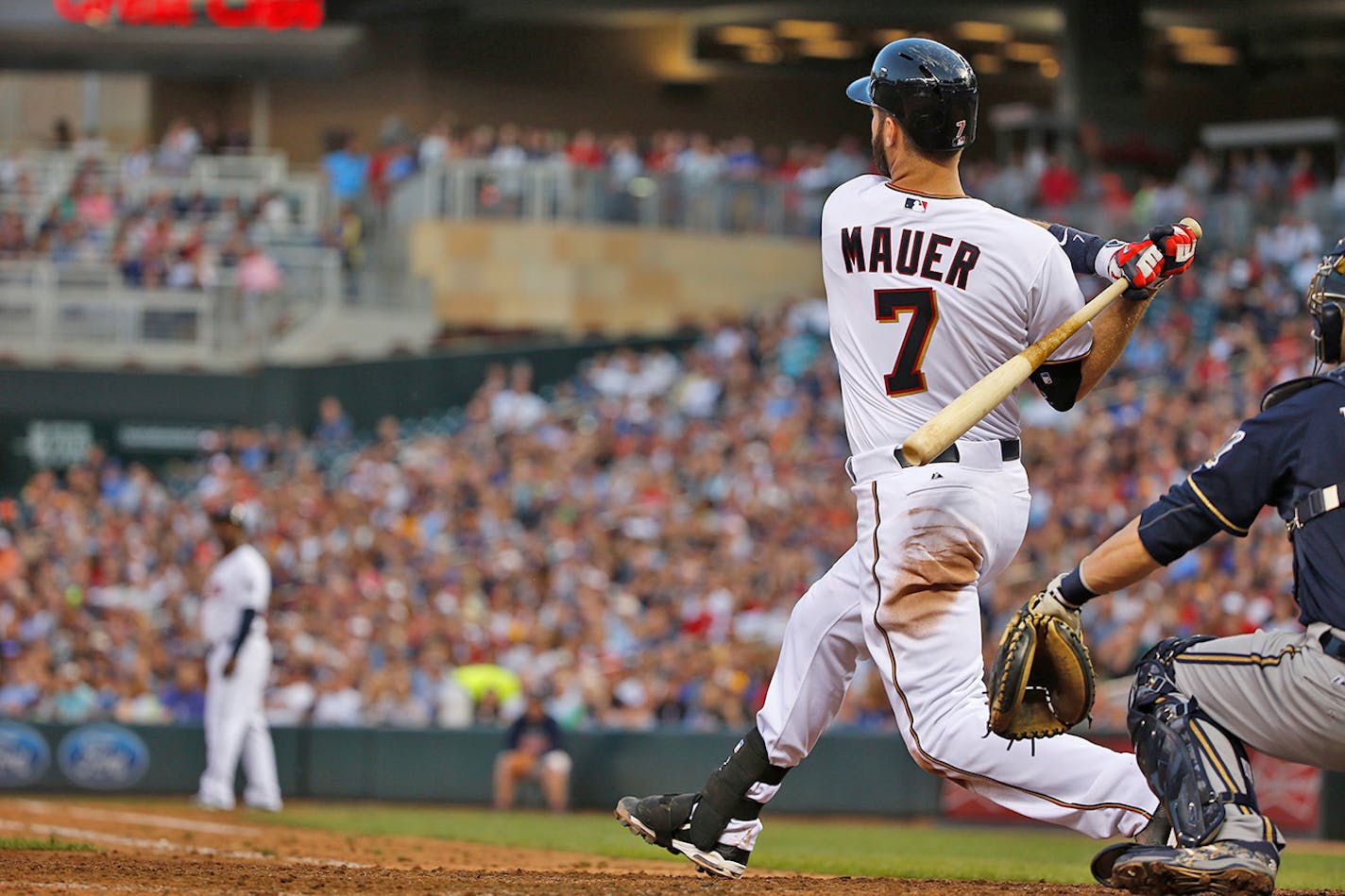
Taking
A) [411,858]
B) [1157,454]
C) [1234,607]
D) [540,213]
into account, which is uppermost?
[540,213]

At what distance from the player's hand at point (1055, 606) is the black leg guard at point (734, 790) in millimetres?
1122

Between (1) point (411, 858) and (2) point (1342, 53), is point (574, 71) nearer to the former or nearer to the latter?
(2) point (1342, 53)

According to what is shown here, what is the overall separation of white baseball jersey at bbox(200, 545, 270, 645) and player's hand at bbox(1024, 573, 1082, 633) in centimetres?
813

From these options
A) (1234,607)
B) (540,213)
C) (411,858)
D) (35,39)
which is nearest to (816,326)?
(540,213)

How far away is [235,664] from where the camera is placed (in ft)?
40.0

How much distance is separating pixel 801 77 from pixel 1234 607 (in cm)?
2072

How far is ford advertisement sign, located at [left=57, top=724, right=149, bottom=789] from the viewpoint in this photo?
50.0 feet

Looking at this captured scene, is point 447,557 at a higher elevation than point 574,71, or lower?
lower

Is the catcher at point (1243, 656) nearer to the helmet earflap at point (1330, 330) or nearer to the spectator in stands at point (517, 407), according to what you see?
the helmet earflap at point (1330, 330)

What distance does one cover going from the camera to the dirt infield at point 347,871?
200 inches

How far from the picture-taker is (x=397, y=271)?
83.0 ft

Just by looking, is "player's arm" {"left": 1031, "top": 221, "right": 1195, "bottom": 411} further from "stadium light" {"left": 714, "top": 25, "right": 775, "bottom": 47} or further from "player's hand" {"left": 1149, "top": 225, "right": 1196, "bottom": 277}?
"stadium light" {"left": 714, "top": 25, "right": 775, "bottom": 47}

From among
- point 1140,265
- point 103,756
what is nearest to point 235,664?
point 103,756

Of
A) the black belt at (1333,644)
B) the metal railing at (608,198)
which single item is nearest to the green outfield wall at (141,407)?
the metal railing at (608,198)
